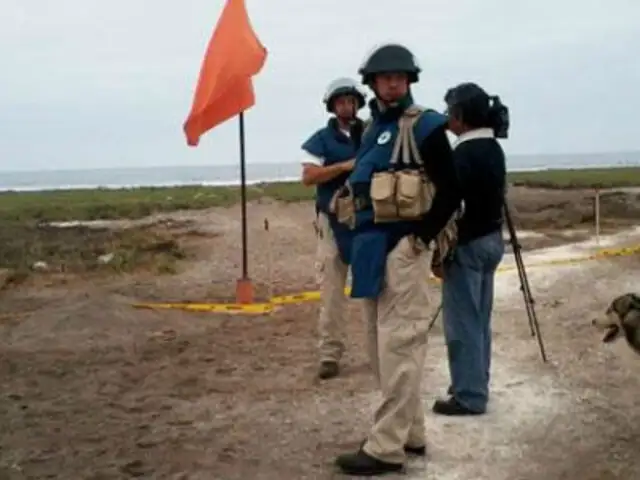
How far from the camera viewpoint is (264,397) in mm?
6586

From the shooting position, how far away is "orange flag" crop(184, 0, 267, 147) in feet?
33.7

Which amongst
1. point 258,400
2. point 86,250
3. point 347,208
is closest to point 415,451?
point 347,208

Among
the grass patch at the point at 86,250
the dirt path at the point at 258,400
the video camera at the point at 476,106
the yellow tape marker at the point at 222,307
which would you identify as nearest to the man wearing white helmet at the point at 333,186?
the dirt path at the point at 258,400

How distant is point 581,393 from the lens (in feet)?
21.1

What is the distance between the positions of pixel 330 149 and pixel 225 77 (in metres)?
3.76

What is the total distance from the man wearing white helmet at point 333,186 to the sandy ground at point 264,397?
1.03 ft

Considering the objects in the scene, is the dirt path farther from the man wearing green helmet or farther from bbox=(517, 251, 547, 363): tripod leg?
the man wearing green helmet

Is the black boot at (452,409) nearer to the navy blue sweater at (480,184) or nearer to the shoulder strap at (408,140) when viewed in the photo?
the navy blue sweater at (480,184)

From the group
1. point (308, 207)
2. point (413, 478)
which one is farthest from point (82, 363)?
point (308, 207)

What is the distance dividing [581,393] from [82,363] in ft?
13.6

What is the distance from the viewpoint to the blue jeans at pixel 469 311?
573cm

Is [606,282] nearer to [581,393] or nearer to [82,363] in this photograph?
[581,393]

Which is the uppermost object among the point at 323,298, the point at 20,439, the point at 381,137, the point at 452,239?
the point at 381,137

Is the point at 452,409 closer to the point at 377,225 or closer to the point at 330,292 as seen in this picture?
the point at 330,292
